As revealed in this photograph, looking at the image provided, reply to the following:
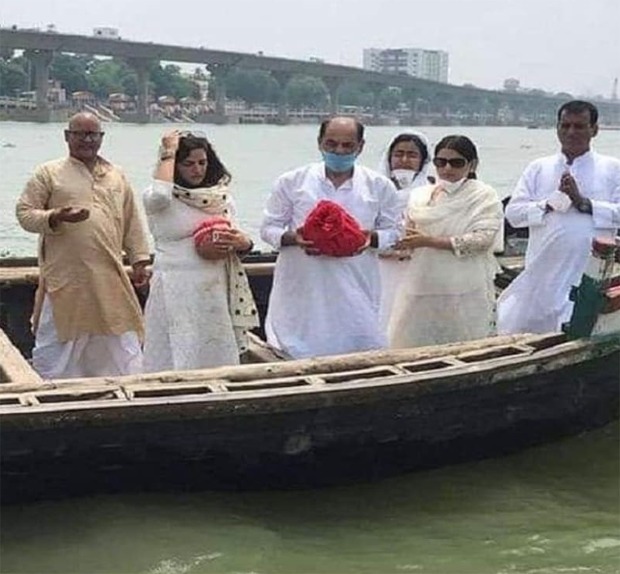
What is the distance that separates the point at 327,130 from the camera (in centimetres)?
492

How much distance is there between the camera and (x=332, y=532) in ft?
14.7

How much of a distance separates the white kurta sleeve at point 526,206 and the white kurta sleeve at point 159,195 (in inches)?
67.3

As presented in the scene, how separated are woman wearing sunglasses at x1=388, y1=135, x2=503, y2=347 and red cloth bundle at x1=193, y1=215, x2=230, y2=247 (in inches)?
33.4

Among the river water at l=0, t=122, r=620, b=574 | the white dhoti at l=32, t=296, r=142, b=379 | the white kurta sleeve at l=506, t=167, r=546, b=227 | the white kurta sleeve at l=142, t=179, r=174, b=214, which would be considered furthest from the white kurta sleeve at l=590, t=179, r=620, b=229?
the white dhoti at l=32, t=296, r=142, b=379

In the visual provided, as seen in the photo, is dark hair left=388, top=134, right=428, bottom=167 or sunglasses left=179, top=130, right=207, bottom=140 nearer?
sunglasses left=179, top=130, right=207, bottom=140

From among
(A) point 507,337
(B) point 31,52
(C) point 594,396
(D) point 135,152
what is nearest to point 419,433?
(A) point 507,337

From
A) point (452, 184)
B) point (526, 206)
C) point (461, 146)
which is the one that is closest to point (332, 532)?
point (452, 184)

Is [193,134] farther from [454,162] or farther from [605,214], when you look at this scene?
[605,214]

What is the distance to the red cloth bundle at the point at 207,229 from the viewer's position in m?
4.71

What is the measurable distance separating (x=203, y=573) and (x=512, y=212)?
7.61 feet

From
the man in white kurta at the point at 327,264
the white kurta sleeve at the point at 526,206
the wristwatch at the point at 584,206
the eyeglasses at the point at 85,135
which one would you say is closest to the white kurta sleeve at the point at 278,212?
the man in white kurta at the point at 327,264

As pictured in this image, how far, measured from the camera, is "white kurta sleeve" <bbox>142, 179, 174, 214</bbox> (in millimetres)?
4637

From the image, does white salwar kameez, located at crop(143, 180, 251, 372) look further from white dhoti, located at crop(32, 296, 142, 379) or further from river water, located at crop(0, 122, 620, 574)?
river water, located at crop(0, 122, 620, 574)

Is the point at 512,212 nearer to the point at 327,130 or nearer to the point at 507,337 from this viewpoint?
the point at 507,337
